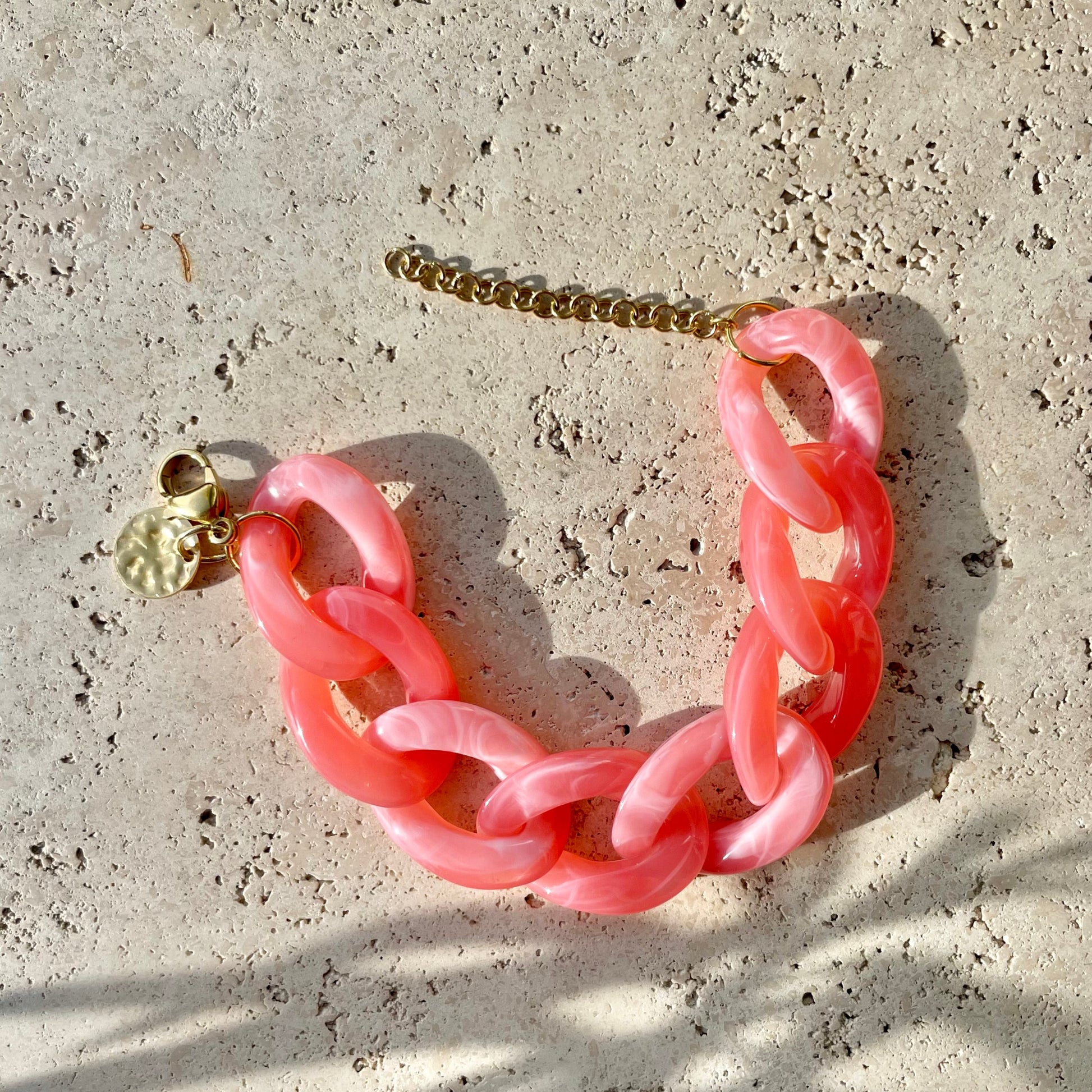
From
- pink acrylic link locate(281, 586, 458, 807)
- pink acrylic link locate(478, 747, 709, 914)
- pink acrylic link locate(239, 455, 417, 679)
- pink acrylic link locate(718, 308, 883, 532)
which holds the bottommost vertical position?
pink acrylic link locate(478, 747, 709, 914)

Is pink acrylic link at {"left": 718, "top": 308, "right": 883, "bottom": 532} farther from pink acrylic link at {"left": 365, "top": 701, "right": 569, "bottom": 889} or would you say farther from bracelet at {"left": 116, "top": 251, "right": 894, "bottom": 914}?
pink acrylic link at {"left": 365, "top": 701, "right": 569, "bottom": 889}

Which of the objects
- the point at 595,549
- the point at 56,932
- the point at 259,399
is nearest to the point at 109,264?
the point at 259,399

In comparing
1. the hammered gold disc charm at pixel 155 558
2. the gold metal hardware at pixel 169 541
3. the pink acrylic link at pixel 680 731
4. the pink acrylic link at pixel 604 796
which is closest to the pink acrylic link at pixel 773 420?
the pink acrylic link at pixel 680 731

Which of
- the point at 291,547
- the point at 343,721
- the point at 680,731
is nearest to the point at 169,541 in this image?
the point at 291,547

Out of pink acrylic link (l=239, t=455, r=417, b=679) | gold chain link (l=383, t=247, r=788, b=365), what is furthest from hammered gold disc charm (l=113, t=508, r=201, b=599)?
gold chain link (l=383, t=247, r=788, b=365)

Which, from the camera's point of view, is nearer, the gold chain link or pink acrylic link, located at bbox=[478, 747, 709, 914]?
pink acrylic link, located at bbox=[478, 747, 709, 914]

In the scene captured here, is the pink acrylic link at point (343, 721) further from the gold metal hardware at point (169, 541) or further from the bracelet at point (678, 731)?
the gold metal hardware at point (169, 541)

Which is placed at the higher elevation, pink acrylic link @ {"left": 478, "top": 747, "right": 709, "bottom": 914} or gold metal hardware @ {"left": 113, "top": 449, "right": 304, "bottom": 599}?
gold metal hardware @ {"left": 113, "top": 449, "right": 304, "bottom": 599}

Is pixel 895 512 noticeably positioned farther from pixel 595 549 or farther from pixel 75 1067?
pixel 75 1067

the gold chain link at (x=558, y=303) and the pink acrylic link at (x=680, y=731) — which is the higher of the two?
the gold chain link at (x=558, y=303)
